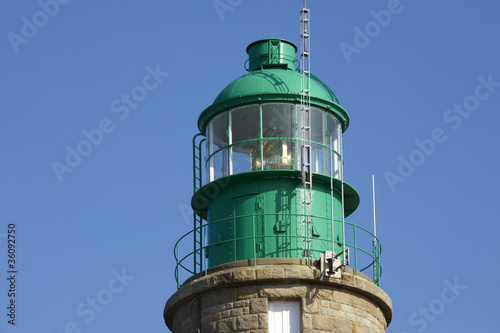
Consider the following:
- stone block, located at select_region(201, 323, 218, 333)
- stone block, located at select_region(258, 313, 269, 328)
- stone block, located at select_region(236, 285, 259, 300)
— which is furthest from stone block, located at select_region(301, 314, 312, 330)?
stone block, located at select_region(201, 323, 218, 333)

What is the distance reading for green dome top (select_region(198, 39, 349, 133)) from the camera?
28484 millimetres

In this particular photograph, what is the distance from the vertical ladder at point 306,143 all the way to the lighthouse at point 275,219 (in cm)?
3

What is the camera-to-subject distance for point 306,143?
1113 inches

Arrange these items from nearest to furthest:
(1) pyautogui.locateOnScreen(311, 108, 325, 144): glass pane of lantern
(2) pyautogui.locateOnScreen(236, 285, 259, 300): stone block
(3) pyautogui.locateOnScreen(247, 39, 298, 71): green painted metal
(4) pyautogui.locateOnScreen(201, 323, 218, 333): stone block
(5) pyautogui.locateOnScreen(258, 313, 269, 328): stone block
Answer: (5) pyautogui.locateOnScreen(258, 313, 269, 328): stone block
(2) pyautogui.locateOnScreen(236, 285, 259, 300): stone block
(4) pyautogui.locateOnScreen(201, 323, 218, 333): stone block
(1) pyautogui.locateOnScreen(311, 108, 325, 144): glass pane of lantern
(3) pyautogui.locateOnScreen(247, 39, 298, 71): green painted metal

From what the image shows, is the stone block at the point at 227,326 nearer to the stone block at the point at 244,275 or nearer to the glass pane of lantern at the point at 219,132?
the stone block at the point at 244,275

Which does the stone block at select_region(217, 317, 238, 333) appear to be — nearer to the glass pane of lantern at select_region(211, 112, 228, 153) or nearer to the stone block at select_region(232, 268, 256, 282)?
the stone block at select_region(232, 268, 256, 282)

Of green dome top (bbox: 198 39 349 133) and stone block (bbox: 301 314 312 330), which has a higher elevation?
green dome top (bbox: 198 39 349 133)

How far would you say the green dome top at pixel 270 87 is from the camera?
2848 cm

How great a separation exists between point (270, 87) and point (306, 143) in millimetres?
1641

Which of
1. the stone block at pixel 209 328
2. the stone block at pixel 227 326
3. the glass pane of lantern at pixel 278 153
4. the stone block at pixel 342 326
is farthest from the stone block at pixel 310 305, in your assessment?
the glass pane of lantern at pixel 278 153

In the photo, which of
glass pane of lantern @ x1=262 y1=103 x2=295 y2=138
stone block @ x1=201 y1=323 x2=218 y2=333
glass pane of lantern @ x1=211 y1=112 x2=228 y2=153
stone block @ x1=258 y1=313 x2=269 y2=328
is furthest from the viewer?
glass pane of lantern @ x1=211 y1=112 x2=228 y2=153

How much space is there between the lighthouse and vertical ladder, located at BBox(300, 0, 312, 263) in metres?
0.03

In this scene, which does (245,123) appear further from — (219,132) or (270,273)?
(270,273)

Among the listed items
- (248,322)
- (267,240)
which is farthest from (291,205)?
(248,322)
